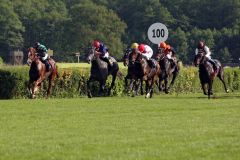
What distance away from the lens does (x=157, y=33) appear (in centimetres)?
2770

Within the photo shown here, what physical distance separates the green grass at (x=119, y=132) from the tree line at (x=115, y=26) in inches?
2467

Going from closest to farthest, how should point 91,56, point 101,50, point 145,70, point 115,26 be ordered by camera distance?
point 91,56 → point 145,70 → point 101,50 → point 115,26

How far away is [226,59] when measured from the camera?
3307 inches

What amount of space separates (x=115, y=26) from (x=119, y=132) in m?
78.0

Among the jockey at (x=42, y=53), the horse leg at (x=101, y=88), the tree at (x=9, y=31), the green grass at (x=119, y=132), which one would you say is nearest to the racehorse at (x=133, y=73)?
the horse leg at (x=101, y=88)

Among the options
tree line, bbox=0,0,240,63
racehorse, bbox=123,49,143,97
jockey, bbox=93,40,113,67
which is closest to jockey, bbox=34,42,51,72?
jockey, bbox=93,40,113,67

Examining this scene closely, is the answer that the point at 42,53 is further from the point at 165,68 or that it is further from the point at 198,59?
the point at 165,68

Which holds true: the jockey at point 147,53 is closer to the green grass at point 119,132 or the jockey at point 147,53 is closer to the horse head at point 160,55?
the horse head at point 160,55

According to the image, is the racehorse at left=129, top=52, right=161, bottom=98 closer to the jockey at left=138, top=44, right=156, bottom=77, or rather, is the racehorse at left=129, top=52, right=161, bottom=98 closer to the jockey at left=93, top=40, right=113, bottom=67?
the jockey at left=138, top=44, right=156, bottom=77

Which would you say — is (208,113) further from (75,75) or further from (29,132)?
(75,75)

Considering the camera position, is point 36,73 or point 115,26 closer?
point 36,73

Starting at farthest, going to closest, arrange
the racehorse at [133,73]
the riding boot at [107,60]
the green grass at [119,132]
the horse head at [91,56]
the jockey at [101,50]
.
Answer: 1. the riding boot at [107,60]
2. the jockey at [101,50]
3. the racehorse at [133,73]
4. the horse head at [91,56]
5. the green grass at [119,132]

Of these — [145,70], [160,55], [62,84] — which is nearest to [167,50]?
[160,55]

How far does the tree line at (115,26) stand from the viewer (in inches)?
3435
